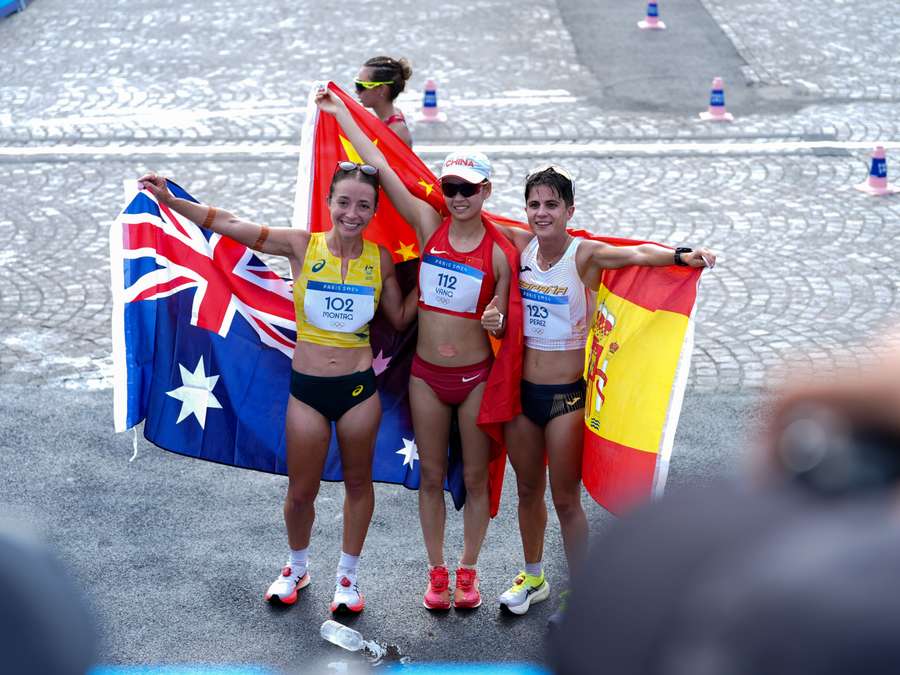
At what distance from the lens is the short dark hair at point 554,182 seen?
A: 226 inches

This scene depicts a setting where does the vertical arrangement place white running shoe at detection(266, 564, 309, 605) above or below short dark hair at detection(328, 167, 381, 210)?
below

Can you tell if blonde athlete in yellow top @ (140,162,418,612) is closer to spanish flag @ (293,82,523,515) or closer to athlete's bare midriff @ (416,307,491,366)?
athlete's bare midriff @ (416,307,491,366)

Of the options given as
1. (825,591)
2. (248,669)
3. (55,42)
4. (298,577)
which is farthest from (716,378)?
(55,42)

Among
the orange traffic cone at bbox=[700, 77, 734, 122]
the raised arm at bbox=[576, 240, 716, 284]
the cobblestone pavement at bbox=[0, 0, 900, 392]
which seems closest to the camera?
the raised arm at bbox=[576, 240, 716, 284]

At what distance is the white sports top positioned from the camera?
5.86 meters

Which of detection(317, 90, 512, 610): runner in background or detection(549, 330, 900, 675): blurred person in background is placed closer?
detection(549, 330, 900, 675): blurred person in background

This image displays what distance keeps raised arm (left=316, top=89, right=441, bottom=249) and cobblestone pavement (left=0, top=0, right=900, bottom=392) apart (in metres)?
2.67

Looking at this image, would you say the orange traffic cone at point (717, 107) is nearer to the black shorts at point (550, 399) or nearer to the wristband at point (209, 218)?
the black shorts at point (550, 399)

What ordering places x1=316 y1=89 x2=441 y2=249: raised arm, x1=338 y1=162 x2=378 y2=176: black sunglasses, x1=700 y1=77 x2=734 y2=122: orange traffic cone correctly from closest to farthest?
x1=338 y1=162 x2=378 y2=176: black sunglasses < x1=316 y1=89 x2=441 y2=249: raised arm < x1=700 y1=77 x2=734 y2=122: orange traffic cone

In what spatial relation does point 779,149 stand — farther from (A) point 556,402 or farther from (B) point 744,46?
(A) point 556,402

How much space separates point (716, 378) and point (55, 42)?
38.7 feet

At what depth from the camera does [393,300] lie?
6.17 m

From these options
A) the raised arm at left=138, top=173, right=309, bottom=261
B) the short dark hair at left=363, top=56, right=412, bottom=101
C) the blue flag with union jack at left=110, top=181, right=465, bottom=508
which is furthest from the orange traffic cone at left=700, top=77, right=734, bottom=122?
the raised arm at left=138, top=173, right=309, bottom=261

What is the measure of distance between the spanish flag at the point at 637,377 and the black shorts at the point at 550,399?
0.28 feet
